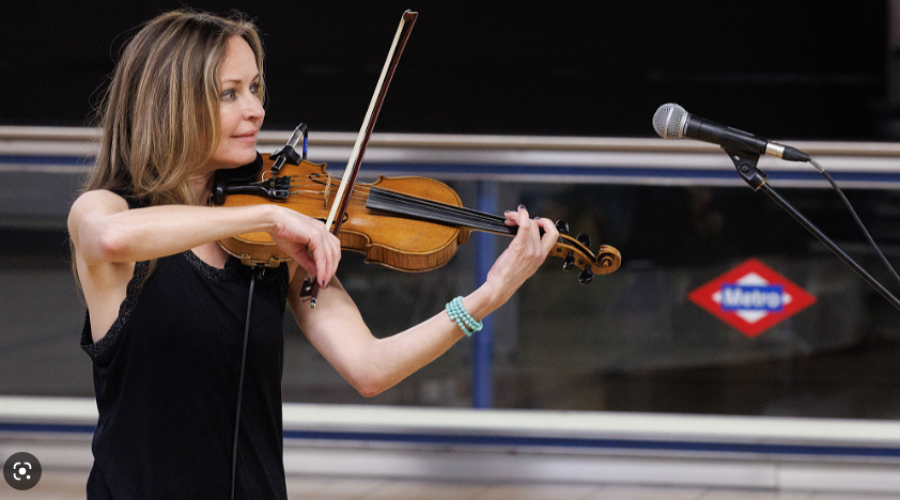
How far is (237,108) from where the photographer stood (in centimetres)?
108

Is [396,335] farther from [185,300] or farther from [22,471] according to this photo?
[22,471]

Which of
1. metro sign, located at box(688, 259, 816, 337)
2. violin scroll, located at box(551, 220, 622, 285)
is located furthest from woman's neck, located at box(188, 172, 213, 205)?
metro sign, located at box(688, 259, 816, 337)

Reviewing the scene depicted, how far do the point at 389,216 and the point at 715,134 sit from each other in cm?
49

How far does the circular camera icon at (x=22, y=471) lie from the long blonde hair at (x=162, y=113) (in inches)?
63.4

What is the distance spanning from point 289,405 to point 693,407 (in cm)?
119

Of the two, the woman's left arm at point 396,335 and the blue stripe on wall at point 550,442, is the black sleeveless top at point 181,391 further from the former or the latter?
the blue stripe on wall at point 550,442

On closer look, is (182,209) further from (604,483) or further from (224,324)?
(604,483)

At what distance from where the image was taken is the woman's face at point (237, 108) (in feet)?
3.52

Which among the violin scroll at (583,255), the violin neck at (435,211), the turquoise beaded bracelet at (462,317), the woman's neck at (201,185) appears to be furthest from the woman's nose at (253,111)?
the violin scroll at (583,255)

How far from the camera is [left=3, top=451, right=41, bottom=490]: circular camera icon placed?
233 centimetres

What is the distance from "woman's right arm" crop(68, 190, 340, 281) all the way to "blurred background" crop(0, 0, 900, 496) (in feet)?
4.82

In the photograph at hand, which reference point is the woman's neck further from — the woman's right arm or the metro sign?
the metro sign

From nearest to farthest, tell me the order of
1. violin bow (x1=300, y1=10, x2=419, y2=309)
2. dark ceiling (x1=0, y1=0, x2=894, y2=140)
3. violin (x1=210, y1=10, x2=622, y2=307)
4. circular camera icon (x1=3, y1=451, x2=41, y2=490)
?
violin bow (x1=300, y1=10, x2=419, y2=309) → violin (x1=210, y1=10, x2=622, y2=307) → circular camera icon (x1=3, y1=451, x2=41, y2=490) → dark ceiling (x1=0, y1=0, x2=894, y2=140)

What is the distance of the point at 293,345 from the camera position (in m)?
2.59
